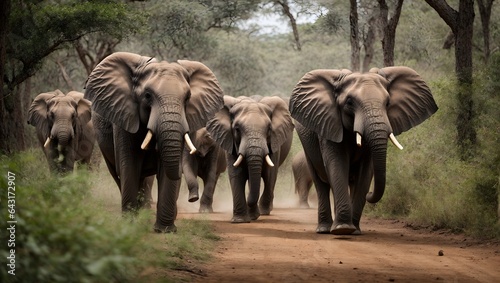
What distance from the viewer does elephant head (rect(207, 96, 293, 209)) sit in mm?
17516

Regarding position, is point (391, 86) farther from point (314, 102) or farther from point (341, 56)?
point (341, 56)

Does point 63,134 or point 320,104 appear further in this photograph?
point 63,134

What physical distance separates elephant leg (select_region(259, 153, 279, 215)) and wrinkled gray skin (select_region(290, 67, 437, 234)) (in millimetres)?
3045

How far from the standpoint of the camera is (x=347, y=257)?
11.4m

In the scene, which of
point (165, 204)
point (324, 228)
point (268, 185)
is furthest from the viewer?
point (268, 185)

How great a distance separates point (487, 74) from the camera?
54.2 feet

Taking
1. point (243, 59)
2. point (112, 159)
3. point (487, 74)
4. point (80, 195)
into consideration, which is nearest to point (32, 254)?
point (80, 195)

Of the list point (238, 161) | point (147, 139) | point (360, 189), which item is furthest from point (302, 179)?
point (147, 139)

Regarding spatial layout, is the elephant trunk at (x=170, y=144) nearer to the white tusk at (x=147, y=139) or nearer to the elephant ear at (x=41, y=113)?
the white tusk at (x=147, y=139)

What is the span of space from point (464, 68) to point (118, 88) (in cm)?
690

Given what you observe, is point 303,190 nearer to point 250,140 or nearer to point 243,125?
point 243,125

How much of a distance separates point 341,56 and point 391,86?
40.3 metres

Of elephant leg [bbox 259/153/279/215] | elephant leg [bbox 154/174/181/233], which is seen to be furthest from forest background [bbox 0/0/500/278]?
elephant leg [bbox 259/153/279/215]

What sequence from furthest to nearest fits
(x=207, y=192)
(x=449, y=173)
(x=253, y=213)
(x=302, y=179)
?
1. (x=302, y=179)
2. (x=207, y=192)
3. (x=253, y=213)
4. (x=449, y=173)
